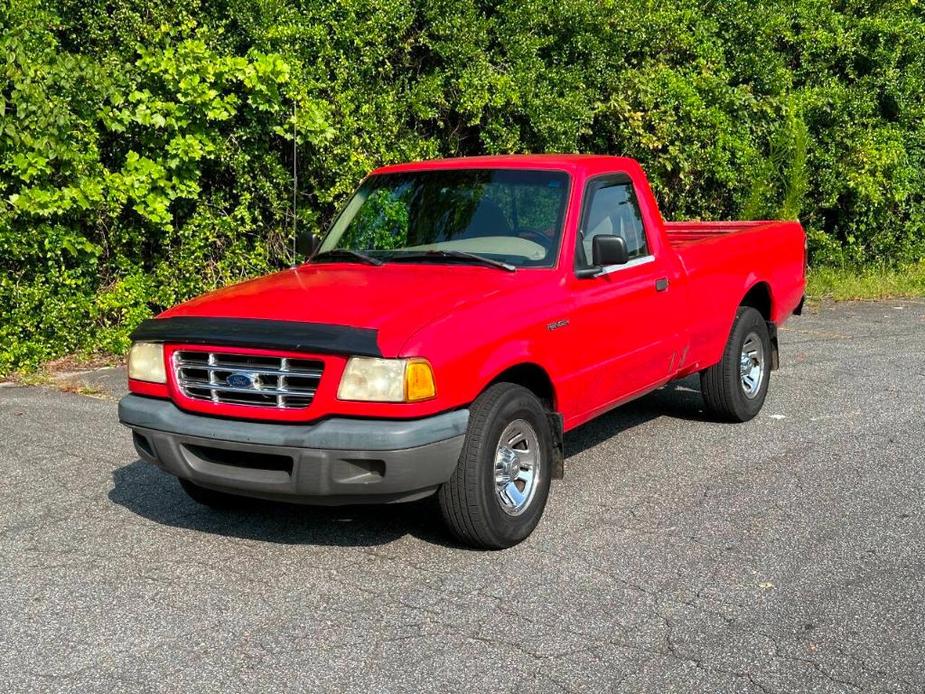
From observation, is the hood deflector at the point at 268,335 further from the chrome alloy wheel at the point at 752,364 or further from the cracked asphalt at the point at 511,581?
the chrome alloy wheel at the point at 752,364

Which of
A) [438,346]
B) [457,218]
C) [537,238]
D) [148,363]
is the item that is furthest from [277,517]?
[537,238]

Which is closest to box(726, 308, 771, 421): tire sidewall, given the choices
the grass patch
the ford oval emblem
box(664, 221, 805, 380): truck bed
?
box(664, 221, 805, 380): truck bed

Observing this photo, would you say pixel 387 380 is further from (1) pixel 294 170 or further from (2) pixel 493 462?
(1) pixel 294 170

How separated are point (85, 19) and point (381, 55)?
8.75ft

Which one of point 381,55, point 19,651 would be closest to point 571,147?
point 381,55

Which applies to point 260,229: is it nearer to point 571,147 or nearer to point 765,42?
point 571,147

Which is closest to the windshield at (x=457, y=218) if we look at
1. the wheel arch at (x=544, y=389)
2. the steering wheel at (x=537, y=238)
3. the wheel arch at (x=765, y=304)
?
the steering wheel at (x=537, y=238)

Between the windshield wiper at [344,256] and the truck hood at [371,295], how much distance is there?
0.18ft

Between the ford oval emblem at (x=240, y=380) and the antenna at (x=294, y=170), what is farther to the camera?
the antenna at (x=294, y=170)

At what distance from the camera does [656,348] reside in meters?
6.69

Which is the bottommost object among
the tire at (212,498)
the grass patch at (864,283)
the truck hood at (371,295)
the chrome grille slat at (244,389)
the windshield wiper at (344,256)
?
the grass patch at (864,283)

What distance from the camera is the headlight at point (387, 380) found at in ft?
16.0

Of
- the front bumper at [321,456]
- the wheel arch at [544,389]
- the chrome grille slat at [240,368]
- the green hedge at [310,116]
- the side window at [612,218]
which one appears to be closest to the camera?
the front bumper at [321,456]

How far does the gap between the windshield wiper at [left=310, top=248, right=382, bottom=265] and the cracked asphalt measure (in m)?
1.33
